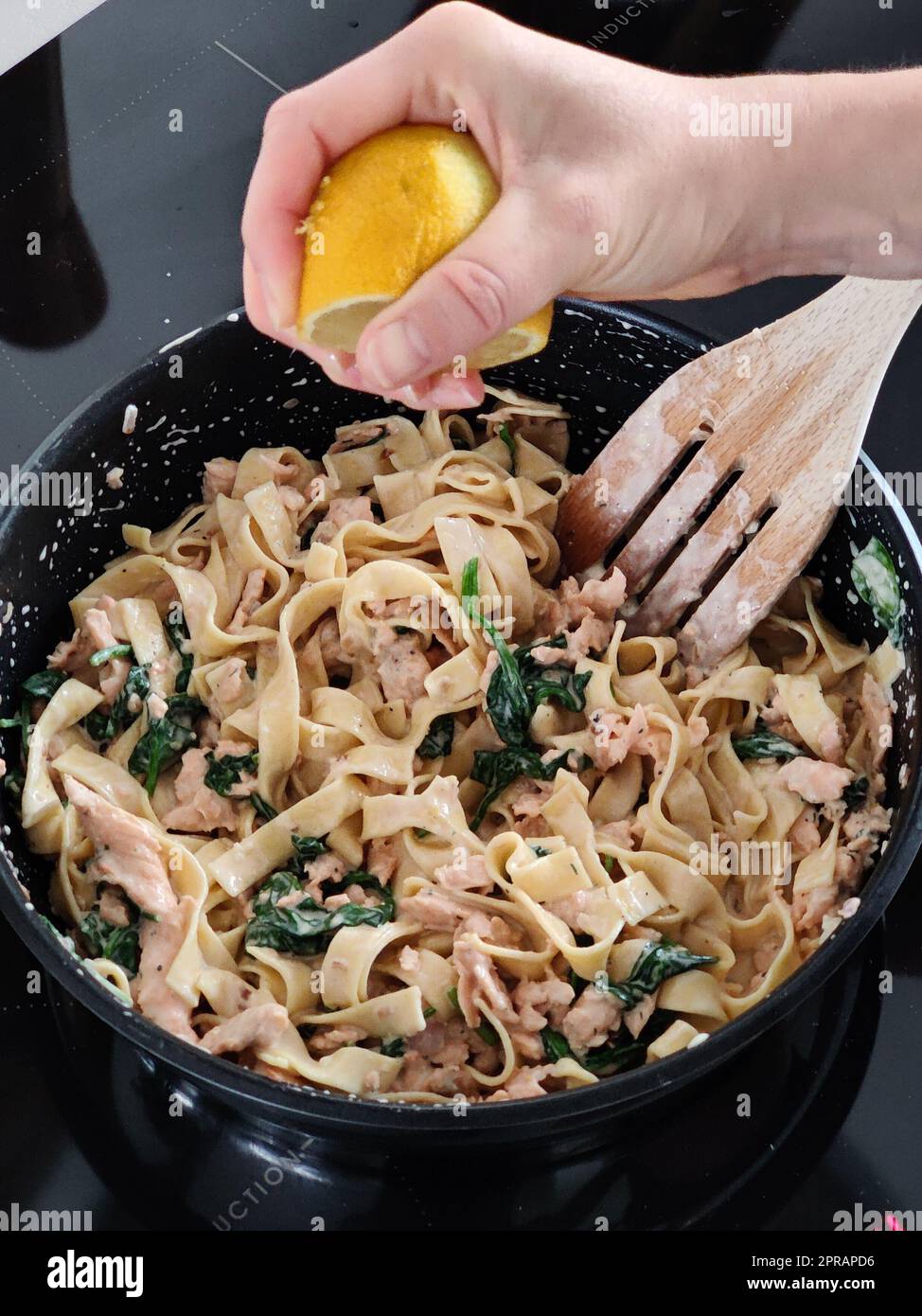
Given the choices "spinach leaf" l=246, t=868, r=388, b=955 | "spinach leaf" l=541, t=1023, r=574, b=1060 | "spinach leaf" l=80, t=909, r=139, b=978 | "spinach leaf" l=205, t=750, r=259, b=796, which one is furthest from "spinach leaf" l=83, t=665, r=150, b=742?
"spinach leaf" l=541, t=1023, r=574, b=1060

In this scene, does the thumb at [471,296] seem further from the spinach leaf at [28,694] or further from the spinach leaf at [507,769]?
the spinach leaf at [28,694]

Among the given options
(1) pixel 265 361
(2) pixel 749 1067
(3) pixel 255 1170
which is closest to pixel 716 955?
(2) pixel 749 1067

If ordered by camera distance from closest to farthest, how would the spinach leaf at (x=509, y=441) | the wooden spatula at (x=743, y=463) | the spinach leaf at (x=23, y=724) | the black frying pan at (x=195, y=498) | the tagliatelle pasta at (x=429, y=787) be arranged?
the black frying pan at (x=195, y=498), the tagliatelle pasta at (x=429, y=787), the wooden spatula at (x=743, y=463), the spinach leaf at (x=23, y=724), the spinach leaf at (x=509, y=441)

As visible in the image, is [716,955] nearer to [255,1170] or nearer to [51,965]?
[255,1170]

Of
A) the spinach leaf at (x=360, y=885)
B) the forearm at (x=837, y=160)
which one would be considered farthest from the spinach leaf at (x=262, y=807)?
the forearm at (x=837, y=160)

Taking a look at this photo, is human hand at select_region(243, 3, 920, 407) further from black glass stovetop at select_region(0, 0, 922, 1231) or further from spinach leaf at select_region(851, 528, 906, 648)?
black glass stovetop at select_region(0, 0, 922, 1231)

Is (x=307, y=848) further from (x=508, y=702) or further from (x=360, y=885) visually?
(x=508, y=702)
